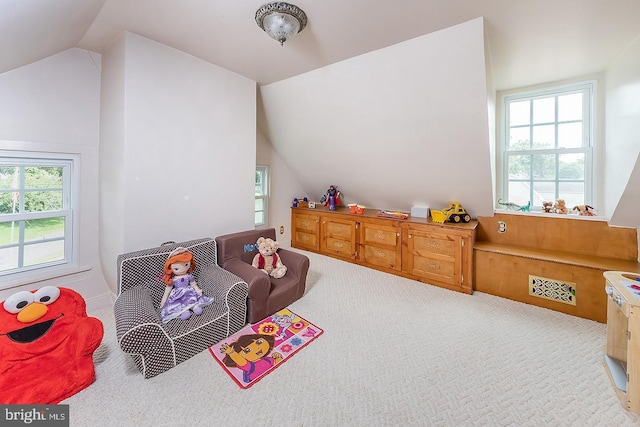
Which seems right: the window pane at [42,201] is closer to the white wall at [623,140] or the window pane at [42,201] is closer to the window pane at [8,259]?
the window pane at [8,259]

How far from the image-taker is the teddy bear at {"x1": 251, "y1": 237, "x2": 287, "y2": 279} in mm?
2729

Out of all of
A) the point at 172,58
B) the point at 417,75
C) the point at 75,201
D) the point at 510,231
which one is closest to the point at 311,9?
the point at 417,75

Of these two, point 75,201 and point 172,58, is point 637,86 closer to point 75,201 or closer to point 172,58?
point 172,58

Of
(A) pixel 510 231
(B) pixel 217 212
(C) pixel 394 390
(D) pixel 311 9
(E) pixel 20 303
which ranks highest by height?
Answer: (D) pixel 311 9

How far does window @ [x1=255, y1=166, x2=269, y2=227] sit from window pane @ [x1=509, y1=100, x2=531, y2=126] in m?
3.58

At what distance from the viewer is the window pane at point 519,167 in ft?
10.7

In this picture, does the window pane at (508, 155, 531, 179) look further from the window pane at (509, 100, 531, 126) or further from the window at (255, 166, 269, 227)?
the window at (255, 166, 269, 227)

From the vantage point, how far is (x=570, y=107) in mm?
2957

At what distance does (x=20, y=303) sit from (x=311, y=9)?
8.72ft

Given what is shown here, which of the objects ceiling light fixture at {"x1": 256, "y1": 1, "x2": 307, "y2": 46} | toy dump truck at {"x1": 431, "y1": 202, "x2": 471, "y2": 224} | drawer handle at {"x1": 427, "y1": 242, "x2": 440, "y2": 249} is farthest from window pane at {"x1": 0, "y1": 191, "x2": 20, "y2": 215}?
toy dump truck at {"x1": 431, "y1": 202, "x2": 471, "y2": 224}

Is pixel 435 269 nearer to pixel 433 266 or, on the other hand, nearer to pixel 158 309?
pixel 433 266

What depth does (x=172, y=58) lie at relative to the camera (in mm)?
2463

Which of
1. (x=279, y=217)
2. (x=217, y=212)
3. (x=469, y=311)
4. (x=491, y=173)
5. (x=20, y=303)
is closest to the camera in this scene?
(x=20, y=303)

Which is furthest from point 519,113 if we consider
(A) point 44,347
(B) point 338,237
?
(A) point 44,347
